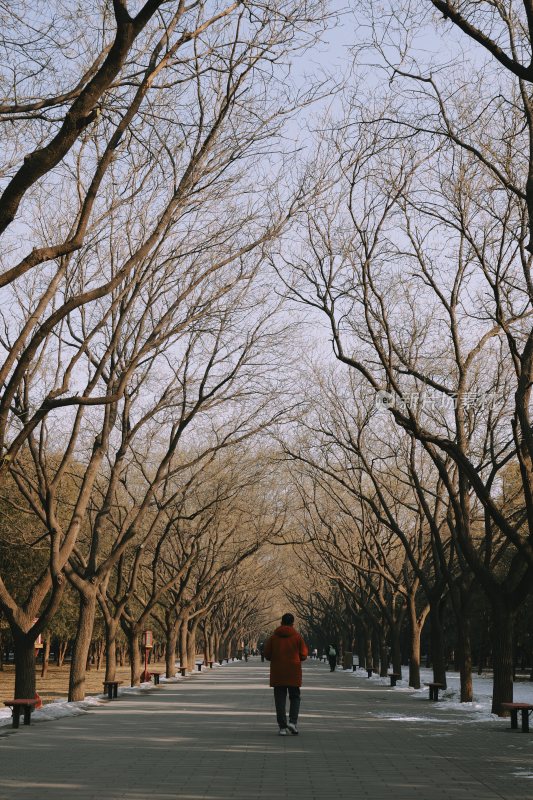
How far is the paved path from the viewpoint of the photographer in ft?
29.0

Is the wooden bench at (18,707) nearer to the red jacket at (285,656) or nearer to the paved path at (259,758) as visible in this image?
the paved path at (259,758)

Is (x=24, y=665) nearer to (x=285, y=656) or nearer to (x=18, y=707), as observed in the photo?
(x=18, y=707)

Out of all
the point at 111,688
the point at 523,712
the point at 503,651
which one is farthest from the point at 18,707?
the point at 111,688

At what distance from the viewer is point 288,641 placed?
47.1ft

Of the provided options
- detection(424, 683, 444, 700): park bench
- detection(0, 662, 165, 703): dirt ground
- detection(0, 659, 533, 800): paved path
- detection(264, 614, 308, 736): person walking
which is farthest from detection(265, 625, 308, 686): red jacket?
detection(0, 662, 165, 703): dirt ground

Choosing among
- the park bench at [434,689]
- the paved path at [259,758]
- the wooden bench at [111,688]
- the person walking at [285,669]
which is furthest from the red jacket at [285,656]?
the wooden bench at [111,688]

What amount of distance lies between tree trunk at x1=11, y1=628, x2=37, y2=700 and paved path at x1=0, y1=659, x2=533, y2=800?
1.23 m

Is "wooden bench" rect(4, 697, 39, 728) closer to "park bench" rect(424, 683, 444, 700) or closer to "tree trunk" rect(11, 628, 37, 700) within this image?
"tree trunk" rect(11, 628, 37, 700)

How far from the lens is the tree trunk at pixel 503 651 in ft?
58.8

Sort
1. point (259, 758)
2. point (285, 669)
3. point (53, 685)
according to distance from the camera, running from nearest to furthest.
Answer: point (259, 758)
point (285, 669)
point (53, 685)

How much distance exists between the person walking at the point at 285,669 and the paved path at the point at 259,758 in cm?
32

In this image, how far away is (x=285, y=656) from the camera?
14.1 metres

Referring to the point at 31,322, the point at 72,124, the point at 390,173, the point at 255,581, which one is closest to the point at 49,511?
the point at 31,322

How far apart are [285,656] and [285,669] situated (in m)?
0.18
